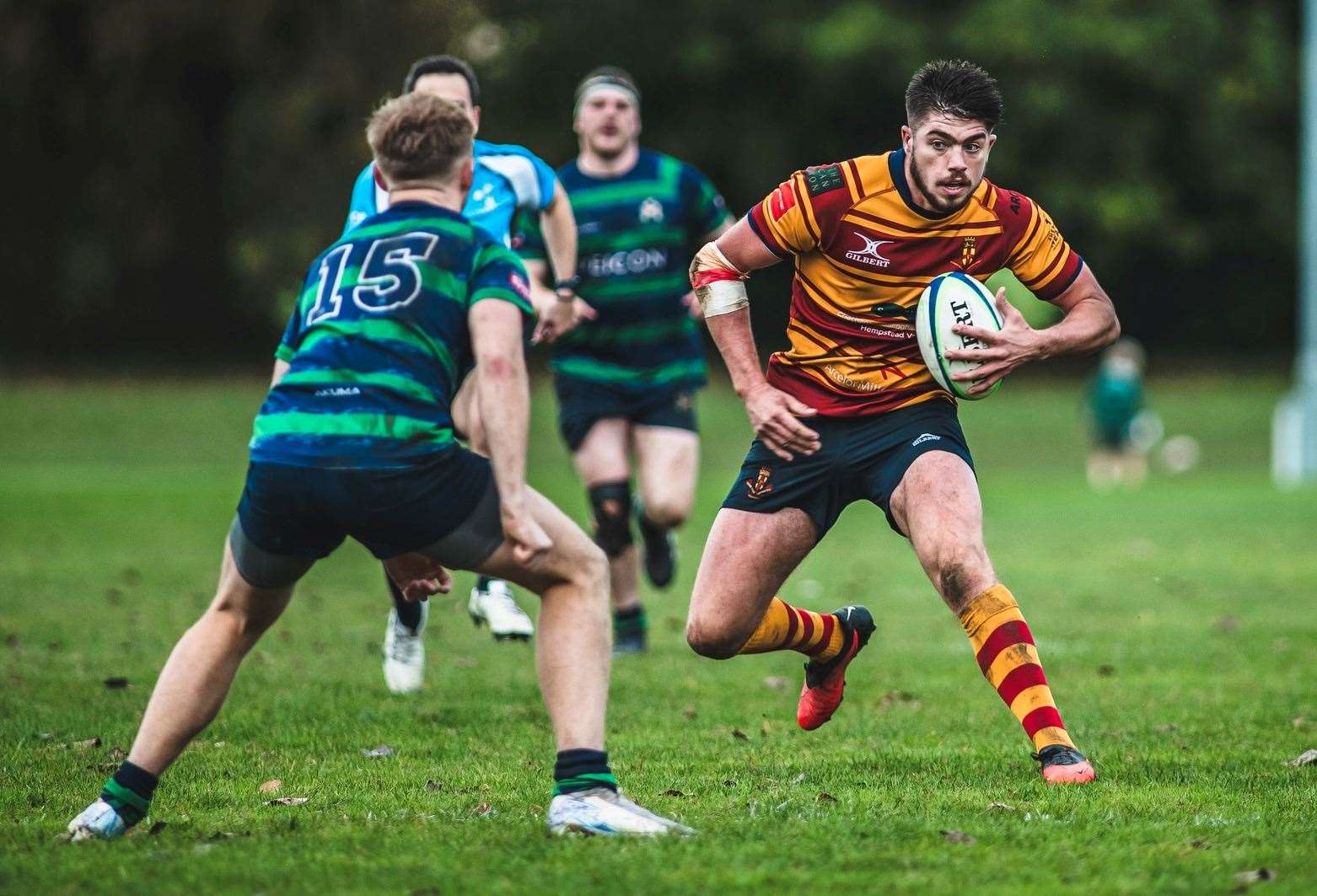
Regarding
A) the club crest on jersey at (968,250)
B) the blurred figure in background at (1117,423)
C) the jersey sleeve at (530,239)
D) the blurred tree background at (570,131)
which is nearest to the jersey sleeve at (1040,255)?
the club crest on jersey at (968,250)

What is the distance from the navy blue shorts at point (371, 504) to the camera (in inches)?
180

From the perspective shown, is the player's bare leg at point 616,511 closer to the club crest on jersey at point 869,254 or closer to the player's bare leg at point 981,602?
the club crest on jersey at point 869,254

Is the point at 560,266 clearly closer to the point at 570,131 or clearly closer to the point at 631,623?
the point at 631,623

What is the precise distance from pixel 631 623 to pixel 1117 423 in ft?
64.6

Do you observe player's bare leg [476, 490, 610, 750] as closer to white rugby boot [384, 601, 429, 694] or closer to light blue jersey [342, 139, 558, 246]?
light blue jersey [342, 139, 558, 246]

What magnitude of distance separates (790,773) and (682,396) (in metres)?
3.72

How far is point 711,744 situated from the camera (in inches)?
258

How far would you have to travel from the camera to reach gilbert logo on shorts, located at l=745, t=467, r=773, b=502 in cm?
616

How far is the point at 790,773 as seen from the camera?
5973 mm

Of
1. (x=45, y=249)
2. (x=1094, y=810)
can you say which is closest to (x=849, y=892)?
(x=1094, y=810)

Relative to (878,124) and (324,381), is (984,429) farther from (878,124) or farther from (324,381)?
(324,381)

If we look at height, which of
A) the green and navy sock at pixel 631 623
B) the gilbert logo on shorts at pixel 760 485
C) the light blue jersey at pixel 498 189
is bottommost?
the green and navy sock at pixel 631 623

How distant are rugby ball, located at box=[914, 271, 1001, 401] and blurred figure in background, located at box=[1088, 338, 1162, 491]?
21500 mm

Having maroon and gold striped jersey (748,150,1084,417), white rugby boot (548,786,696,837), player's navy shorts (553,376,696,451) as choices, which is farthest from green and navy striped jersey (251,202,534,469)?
player's navy shorts (553,376,696,451)
